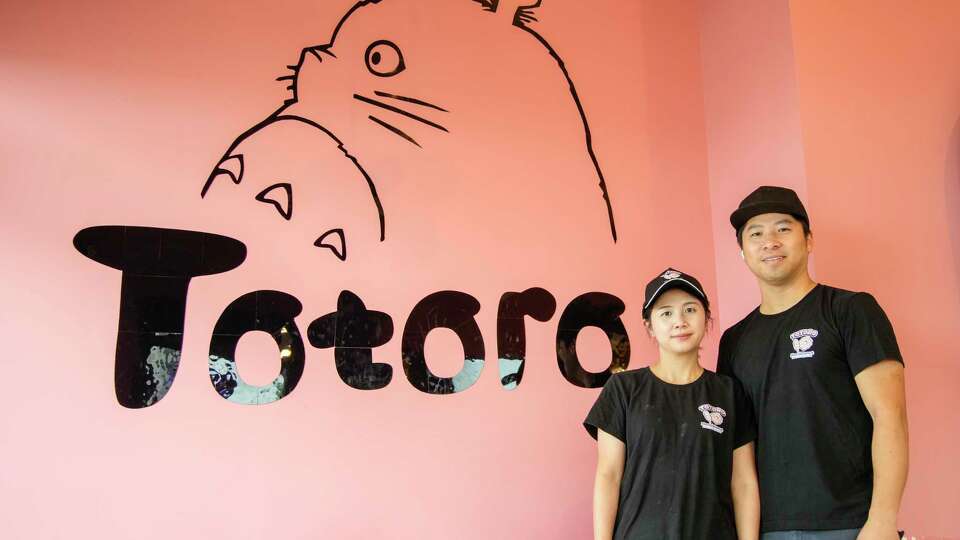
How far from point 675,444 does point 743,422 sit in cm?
21

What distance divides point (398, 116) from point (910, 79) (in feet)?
5.82

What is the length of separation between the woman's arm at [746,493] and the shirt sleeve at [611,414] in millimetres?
277

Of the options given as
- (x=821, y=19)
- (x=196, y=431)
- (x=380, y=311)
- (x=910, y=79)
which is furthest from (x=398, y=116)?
(x=910, y=79)

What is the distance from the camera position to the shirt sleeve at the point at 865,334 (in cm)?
152

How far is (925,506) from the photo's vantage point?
2117 millimetres

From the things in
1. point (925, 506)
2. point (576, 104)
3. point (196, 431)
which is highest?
point (576, 104)

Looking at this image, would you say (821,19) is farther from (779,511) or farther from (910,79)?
(779,511)

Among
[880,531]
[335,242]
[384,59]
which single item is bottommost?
[880,531]

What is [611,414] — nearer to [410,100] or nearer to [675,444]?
[675,444]

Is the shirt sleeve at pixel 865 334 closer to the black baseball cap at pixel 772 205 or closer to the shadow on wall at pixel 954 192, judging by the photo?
the black baseball cap at pixel 772 205

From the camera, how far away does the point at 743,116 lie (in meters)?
2.51

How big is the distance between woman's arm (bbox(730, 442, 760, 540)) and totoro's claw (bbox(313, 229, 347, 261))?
1.25 metres

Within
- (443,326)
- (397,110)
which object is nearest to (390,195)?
(397,110)

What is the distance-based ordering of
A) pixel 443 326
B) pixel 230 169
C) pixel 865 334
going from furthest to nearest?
pixel 443 326
pixel 230 169
pixel 865 334
